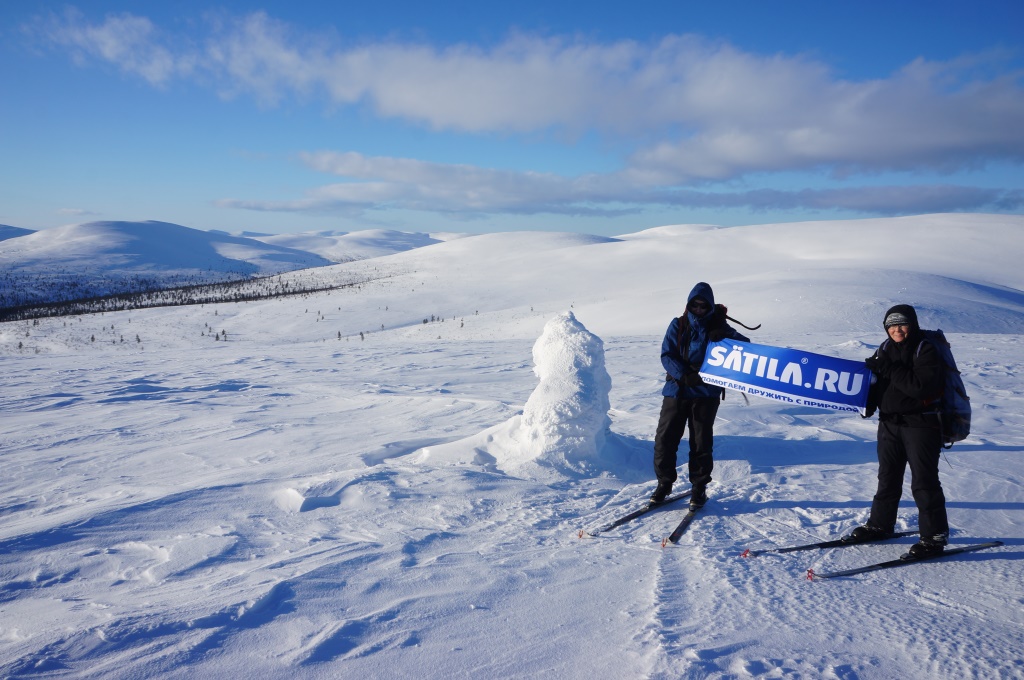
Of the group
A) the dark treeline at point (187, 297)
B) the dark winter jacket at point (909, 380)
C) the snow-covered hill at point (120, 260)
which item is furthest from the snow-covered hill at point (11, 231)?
the dark winter jacket at point (909, 380)

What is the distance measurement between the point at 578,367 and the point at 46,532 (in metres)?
4.56

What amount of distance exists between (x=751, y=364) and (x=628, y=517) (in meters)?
1.53

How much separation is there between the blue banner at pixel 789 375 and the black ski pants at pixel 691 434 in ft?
1.39

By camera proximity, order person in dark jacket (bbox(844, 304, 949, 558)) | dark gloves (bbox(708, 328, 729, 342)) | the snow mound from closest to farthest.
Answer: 1. person in dark jacket (bbox(844, 304, 949, 558))
2. dark gloves (bbox(708, 328, 729, 342))
3. the snow mound

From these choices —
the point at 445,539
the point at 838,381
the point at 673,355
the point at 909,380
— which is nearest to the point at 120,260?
the point at 445,539

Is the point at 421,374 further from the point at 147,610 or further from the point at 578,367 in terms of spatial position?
the point at 147,610

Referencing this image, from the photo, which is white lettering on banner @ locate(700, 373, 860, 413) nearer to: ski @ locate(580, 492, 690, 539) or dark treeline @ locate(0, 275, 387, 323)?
ski @ locate(580, 492, 690, 539)

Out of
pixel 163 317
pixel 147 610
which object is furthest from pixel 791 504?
pixel 163 317

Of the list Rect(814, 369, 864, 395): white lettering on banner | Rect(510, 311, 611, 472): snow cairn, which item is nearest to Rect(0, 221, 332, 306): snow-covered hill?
Rect(510, 311, 611, 472): snow cairn

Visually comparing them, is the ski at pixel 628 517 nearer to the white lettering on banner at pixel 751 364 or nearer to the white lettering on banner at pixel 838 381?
the white lettering on banner at pixel 751 364

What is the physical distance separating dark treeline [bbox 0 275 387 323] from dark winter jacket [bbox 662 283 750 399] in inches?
1053

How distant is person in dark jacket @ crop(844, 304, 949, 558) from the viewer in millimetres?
3818

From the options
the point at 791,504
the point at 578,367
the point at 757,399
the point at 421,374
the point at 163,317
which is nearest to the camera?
the point at 791,504

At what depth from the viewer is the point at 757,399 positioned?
872 centimetres
